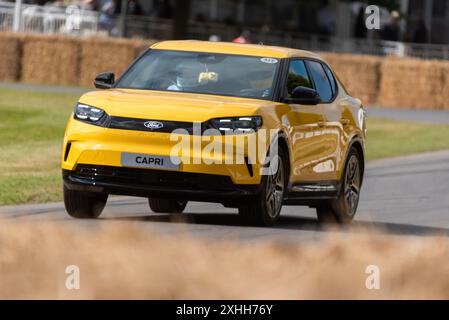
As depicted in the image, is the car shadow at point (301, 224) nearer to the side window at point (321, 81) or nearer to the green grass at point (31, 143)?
the side window at point (321, 81)

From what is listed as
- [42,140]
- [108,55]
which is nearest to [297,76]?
[42,140]

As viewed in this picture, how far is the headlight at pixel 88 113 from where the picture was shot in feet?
42.9

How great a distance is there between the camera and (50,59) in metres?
39.2

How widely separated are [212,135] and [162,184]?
554 millimetres

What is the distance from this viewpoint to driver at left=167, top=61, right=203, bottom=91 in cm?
1395

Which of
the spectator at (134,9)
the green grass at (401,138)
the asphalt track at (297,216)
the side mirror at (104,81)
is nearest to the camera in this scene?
the asphalt track at (297,216)

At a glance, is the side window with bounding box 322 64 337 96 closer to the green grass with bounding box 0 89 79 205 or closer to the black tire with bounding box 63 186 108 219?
the black tire with bounding box 63 186 108 219

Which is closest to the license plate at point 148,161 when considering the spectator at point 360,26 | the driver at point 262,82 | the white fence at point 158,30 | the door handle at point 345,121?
the driver at point 262,82

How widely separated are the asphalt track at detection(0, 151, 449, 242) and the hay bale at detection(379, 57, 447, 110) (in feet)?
61.4

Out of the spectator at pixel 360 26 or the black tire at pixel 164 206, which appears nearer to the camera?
the black tire at pixel 164 206

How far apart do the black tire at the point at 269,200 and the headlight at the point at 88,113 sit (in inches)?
54.2

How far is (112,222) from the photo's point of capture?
43.2ft

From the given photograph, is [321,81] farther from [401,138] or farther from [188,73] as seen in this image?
[401,138]

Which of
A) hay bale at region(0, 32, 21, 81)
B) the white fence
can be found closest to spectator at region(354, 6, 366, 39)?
the white fence
